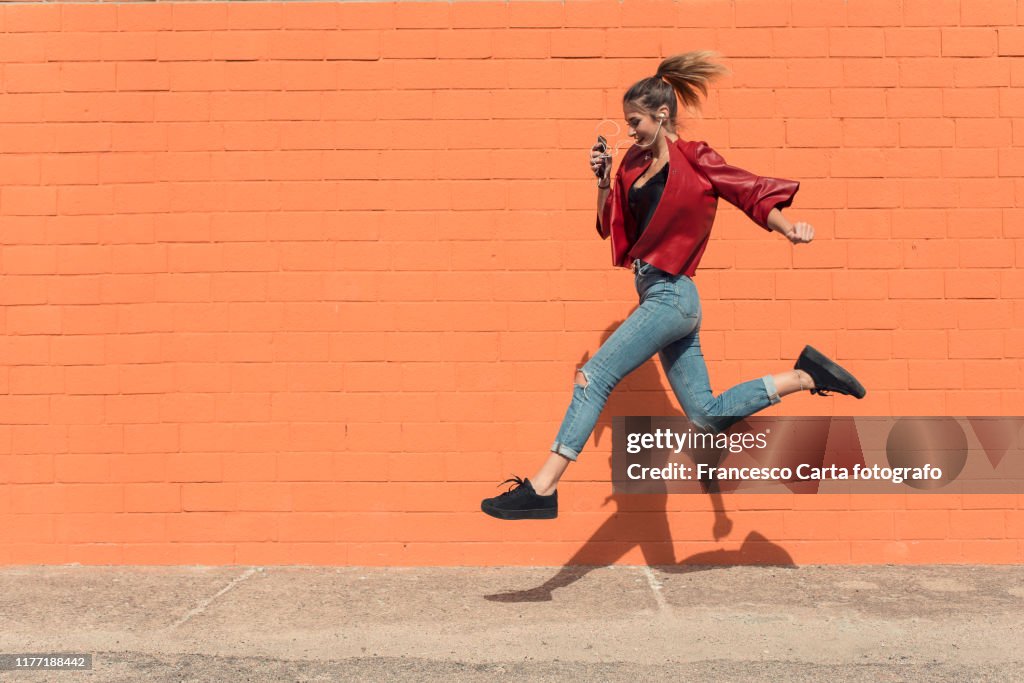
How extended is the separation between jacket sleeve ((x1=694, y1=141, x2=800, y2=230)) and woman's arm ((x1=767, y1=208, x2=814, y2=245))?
0.10ft

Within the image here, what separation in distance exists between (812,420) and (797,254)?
87cm

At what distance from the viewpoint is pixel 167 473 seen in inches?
237

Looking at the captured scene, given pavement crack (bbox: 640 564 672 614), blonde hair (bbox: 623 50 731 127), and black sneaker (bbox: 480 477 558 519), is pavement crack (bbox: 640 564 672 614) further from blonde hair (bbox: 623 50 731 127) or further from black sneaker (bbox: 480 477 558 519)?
blonde hair (bbox: 623 50 731 127)

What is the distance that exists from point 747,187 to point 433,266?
5.72ft

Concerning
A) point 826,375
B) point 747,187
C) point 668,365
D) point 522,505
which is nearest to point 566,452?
point 522,505

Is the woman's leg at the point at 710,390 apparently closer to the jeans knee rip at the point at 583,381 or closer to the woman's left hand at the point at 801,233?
the jeans knee rip at the point at 583,381

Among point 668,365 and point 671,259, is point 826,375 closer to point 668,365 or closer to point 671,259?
point 668,365

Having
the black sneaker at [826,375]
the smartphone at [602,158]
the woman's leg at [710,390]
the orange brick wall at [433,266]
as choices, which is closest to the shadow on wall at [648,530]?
the orange brick wall at [433,266]

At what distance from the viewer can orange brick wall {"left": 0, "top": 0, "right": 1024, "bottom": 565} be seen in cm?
592

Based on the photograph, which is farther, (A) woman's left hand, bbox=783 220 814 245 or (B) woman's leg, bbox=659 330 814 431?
(B) woman's leg, bbox=659 330 814 431

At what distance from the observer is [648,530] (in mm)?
5980

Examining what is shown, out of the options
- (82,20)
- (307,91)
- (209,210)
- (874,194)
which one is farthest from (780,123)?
(82,20)

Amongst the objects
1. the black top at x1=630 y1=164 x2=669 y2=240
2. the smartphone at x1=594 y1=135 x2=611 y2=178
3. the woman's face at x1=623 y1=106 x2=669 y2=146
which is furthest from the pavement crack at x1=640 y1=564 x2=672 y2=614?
the woman's face at x1=623 y1=106 x2=669 y2=146

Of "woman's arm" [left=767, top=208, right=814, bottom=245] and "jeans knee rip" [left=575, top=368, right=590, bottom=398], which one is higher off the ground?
"woman's arm" [left=767, top=208, right=814, bottom=245]
